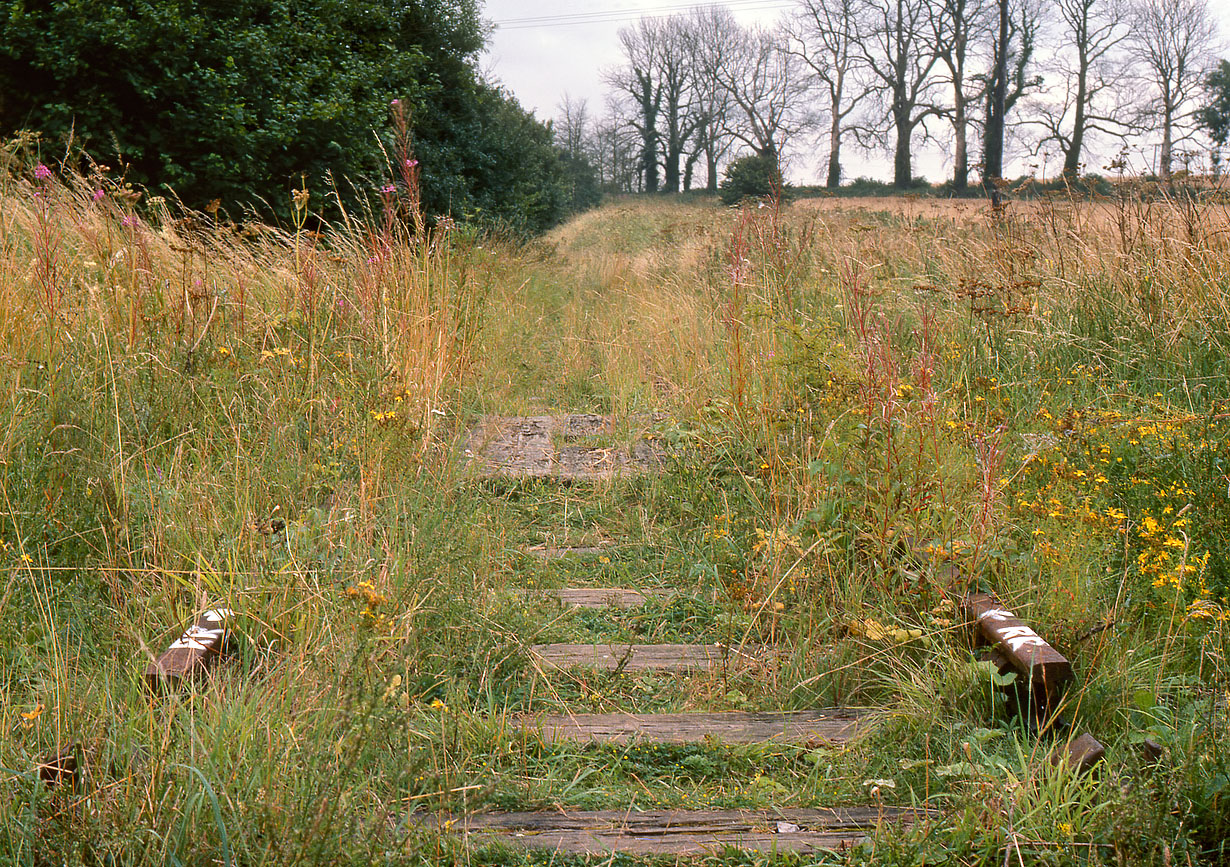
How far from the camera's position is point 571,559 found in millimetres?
3607

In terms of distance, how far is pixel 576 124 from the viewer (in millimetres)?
49094

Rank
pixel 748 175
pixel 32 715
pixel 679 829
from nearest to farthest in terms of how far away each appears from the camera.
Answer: pixel 32 715 → pixel 679 829 → pixel 748 175

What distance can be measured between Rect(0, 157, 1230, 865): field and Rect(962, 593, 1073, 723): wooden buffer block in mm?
56

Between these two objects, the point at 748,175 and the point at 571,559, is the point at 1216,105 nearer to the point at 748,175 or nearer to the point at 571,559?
the point at 748,175

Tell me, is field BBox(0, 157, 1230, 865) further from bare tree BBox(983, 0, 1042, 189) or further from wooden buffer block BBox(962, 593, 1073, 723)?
bare tree BBox(983, 0, 1042, 189)

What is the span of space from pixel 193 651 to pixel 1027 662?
6.93ft

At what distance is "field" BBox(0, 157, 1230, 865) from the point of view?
1740mm

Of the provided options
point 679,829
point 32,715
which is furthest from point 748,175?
point 32,715

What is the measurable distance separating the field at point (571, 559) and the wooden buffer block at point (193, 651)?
5 centimetres

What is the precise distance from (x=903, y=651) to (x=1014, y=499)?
1118 mm

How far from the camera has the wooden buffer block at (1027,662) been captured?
2.17 m

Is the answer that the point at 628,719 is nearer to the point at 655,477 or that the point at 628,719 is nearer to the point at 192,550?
the point at 192,550

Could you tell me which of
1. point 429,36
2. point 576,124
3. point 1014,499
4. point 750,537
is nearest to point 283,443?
point 750,537

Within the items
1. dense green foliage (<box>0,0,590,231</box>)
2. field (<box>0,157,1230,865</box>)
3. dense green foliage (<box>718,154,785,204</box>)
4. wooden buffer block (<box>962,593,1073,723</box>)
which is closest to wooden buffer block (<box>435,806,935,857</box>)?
field (<box>0,157,1230,865</box>)
